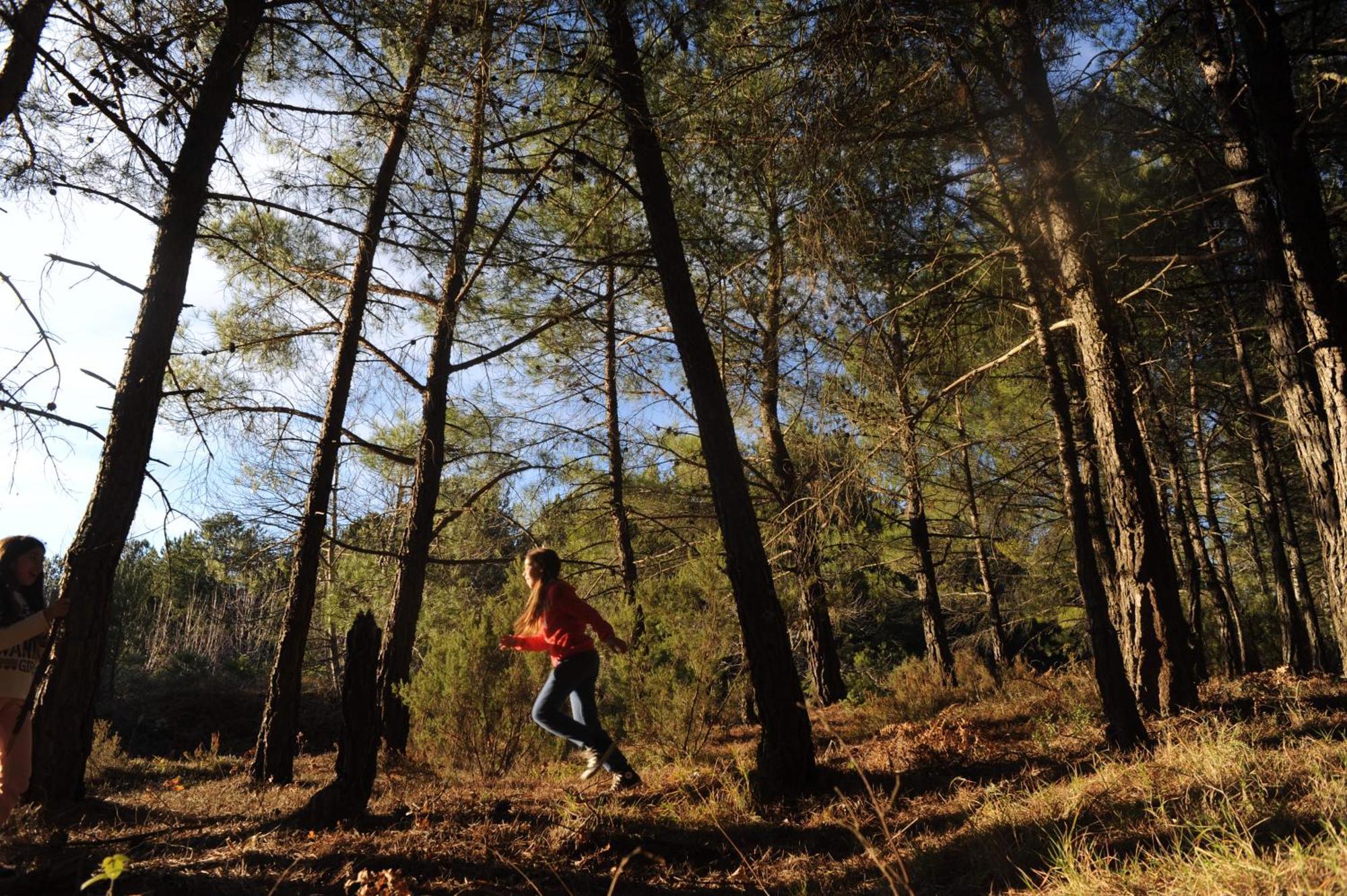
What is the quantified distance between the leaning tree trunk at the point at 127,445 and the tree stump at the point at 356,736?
1601mm

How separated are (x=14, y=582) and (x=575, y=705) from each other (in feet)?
9.75

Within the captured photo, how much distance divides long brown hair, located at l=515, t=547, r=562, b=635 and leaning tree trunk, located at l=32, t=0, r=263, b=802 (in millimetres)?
2503

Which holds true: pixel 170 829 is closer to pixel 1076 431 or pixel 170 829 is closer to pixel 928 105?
pixel 928 105

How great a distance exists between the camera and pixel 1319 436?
189 inches

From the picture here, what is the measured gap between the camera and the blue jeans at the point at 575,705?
16.1 ft

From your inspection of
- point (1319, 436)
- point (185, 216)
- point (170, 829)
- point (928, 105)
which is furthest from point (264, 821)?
point (1319, 436)

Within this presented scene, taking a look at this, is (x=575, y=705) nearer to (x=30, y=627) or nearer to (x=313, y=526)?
(x=30, y=627)

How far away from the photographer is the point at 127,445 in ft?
16.0

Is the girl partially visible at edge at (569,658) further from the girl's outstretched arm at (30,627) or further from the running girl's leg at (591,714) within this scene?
the girl's outstretched arm at (30,627)

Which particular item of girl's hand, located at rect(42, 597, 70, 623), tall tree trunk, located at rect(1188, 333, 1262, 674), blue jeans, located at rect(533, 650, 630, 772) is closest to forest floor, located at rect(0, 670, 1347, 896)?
blue jeans, located at rect(533, 650, 630, 772)

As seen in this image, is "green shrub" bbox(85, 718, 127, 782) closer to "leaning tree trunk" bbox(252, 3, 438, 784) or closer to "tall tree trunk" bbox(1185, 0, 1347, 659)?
"leaning tree trunk" bbox(252, 3, 438, 784)

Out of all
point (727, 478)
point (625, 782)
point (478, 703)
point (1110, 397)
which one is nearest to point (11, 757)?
point (625, 782)

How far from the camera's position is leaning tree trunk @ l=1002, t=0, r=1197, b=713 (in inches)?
218

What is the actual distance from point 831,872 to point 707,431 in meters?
2.81
